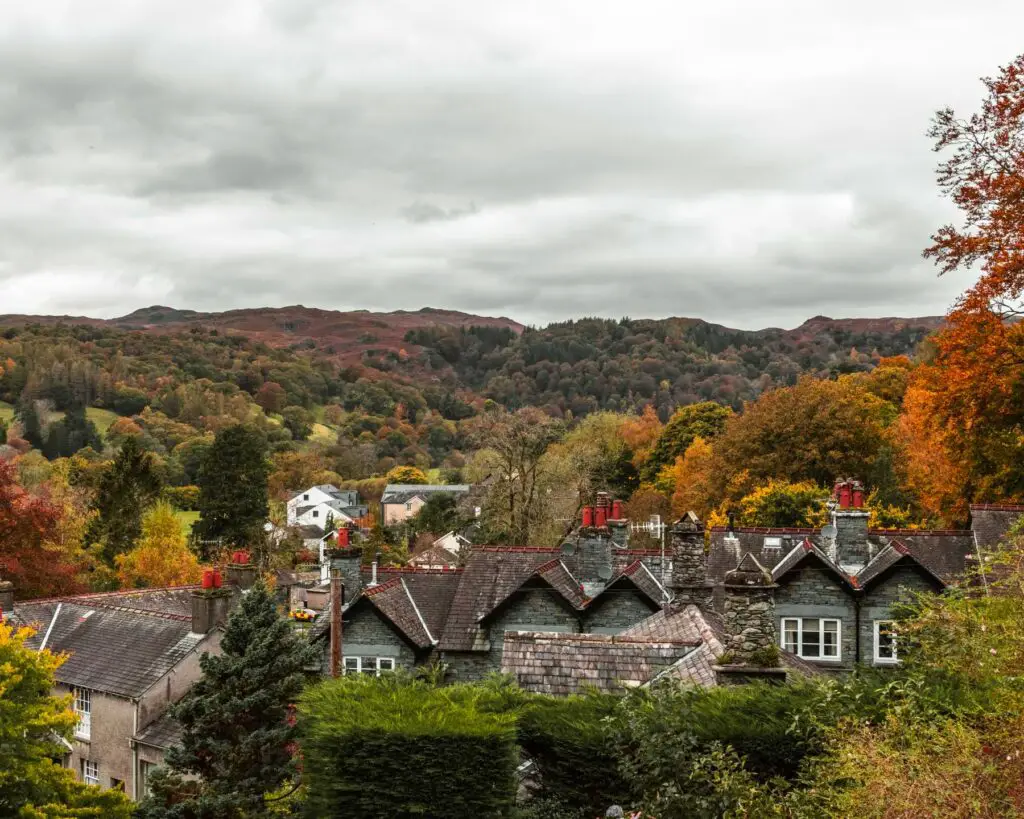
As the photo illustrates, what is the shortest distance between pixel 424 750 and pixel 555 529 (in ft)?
140

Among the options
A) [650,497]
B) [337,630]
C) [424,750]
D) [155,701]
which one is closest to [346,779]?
[424,750]

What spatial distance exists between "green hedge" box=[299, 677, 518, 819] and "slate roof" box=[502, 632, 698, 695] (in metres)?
4.27

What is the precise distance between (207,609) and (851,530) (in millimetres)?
18414

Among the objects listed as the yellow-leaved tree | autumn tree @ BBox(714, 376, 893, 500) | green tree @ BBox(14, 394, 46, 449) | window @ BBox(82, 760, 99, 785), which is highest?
green tree @ BBox(14, 394, 46, 449)

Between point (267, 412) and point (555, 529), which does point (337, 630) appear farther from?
point (267, 412)

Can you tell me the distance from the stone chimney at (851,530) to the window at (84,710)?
21919 millimetres

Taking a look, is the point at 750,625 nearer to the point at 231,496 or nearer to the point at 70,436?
the point at 231,496

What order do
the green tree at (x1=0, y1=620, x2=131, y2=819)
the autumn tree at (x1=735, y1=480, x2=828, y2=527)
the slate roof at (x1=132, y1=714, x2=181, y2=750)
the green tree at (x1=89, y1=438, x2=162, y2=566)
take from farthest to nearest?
the green tree at (x1=89, y1=438, x2=162, y2=566) → the autumn tree at (x1=735, y1=480, x2=828, y2=527) → the slate roof at (x1=132, y1=714, x2=181, y2=750) → the green tree at (x1=0, y1=620, x2=131, y2=819)

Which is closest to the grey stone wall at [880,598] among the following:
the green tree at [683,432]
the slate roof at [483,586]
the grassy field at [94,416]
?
the slate roof at [483,586]

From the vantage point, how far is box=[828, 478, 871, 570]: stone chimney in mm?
26547

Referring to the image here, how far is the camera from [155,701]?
25125 millimetres

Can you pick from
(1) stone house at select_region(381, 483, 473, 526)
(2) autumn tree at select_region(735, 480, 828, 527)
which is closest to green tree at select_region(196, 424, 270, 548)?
(1) stone house at select_region(381, 483, 473, 526)

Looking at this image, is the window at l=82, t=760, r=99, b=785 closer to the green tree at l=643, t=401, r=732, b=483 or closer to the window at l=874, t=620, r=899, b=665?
the window at l=874, t=620, r=899, b=665

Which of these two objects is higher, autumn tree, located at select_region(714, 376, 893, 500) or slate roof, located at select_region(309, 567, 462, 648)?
autumn tree, located at select_region(714, 376, 893, 500)
